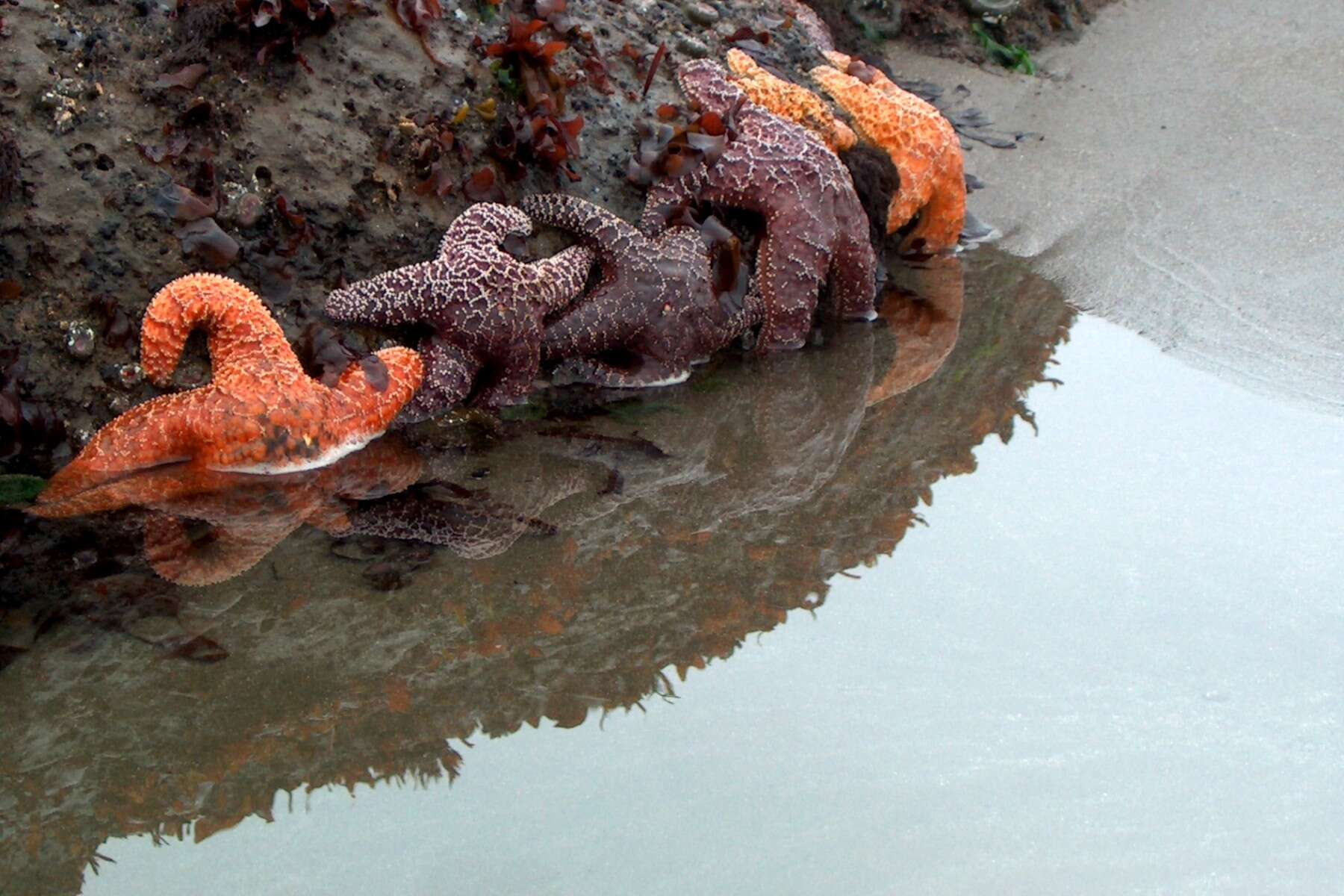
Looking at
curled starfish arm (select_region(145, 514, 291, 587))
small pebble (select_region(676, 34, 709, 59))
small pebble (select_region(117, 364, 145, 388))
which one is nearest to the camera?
curled starfish arm (select_region(145, 514, 291, 587))

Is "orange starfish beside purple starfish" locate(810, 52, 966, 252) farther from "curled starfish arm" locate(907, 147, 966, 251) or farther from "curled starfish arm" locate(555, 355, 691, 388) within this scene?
"curled starfish arm" locate(555, 355, 691, 388)

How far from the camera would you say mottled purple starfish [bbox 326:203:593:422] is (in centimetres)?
549

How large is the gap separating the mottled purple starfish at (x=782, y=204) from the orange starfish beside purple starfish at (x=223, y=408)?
1.93m

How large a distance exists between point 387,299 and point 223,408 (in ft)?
2.72

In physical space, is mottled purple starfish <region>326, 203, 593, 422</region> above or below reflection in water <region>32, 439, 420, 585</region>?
above

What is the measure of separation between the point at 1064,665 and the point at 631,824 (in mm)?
1518

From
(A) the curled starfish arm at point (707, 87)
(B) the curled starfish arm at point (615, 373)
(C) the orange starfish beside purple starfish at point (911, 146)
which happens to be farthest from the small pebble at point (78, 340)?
(C) the orange starfish beside purple starfish at point (911, 146)

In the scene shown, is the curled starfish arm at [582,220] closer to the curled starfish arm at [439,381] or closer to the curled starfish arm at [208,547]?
the curled starfish arm at [439,381]

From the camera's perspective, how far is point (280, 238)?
543 cm

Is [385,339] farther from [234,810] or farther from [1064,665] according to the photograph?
[1064,665]

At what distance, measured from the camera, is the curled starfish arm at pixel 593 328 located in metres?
5.91

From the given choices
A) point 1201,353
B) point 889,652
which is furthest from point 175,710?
point 1201,353

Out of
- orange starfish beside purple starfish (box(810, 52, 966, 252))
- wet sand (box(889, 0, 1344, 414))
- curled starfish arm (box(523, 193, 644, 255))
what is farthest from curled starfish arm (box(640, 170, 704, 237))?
wet sand (box(889, 0, 1344, 414))

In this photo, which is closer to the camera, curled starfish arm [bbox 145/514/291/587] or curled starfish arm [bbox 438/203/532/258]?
curled starfish arm [bbox 145/514/291/587]
